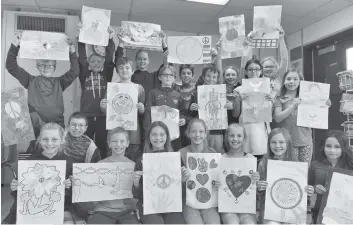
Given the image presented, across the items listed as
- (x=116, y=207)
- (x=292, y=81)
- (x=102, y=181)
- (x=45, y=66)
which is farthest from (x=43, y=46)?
(x=292, y=81)

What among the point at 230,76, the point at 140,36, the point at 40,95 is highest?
the point at 140,36

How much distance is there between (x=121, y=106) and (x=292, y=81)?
1573 mm

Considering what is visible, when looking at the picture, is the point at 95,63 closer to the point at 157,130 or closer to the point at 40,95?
the point at 40,95

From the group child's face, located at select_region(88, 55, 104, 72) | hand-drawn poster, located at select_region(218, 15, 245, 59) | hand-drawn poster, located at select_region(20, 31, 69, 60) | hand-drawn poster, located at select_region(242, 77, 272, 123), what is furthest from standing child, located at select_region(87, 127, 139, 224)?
hand-drawn poster, located at select_region(218, 15, 245, 59)

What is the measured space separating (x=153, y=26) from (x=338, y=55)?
139 inches

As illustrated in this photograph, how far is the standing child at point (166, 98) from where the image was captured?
8.79 feet

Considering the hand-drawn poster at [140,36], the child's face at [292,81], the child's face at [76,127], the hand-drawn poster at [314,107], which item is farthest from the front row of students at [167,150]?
the hand-drawn poster at [140,36]

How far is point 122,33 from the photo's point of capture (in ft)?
9.52

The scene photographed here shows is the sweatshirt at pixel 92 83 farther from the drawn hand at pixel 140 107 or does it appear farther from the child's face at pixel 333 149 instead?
the child's face at pixel 333 149

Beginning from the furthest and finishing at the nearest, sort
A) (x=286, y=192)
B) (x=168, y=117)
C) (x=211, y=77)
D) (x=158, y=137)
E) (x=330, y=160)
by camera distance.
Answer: (x=211, y=77) → (x=168, y=117) → (x=330, y=160) → (x=158, y=137) → (x=286, y=192)

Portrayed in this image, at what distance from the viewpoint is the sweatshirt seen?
2775mm

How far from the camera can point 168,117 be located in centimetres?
253

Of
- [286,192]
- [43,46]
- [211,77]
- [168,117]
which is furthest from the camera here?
[211,77]

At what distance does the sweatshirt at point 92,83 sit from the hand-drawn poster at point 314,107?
71.7 inches
